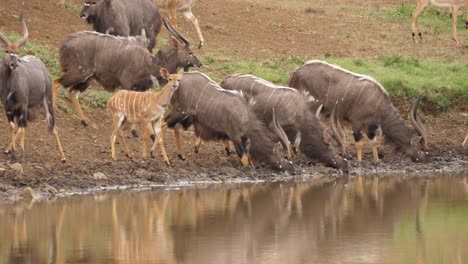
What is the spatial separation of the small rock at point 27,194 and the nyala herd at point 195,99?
86 cm

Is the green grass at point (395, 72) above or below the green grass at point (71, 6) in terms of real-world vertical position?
below

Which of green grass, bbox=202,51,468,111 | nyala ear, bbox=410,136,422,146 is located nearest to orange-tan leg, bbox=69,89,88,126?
green grass, bbox=202,51,468,111

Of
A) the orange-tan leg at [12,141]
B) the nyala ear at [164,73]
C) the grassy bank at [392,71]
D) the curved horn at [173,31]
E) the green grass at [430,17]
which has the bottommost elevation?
the green grass at [430,17]

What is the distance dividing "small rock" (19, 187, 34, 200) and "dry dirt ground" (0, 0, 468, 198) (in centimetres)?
16

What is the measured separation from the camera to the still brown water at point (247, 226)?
11812 millimetres

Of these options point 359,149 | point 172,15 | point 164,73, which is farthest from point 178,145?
point 172,15

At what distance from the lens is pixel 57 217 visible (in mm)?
13477

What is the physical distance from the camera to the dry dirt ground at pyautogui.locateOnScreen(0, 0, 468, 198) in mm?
15639

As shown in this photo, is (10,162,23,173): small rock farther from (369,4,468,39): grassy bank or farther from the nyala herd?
(369,4,468,39): grassy bank

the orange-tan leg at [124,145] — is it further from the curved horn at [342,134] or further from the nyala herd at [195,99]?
the curved horn at [342,134]

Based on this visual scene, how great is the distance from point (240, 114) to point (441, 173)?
123 inches

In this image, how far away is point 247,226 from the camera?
13.4m

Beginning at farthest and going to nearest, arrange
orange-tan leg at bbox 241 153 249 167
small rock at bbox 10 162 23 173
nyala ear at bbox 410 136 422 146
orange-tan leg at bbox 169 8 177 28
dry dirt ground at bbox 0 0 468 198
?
orange-tan leg at bbox 169 8 177 28
nyala ear at bbox 410 136 422 146
orange-tan leg at bbox 241 153 249 167
dry dirt ground at bbox 0 0 468 198
small rock at bbox 10 162 23 173

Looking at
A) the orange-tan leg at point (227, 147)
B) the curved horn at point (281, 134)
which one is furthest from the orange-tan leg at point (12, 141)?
the curved horn at point (281, 134)
